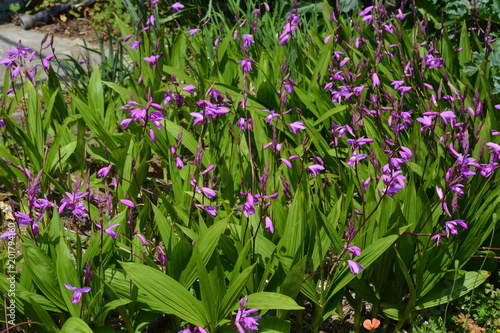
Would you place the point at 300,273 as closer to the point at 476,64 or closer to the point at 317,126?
the point at 317,126

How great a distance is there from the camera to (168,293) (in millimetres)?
1951

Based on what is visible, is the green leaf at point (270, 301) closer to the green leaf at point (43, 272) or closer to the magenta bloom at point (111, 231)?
the magenta bloom at point (111, 231)

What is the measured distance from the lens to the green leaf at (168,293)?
1.92 metres

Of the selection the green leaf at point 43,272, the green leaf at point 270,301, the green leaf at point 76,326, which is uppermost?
the green leaf at point 43,272

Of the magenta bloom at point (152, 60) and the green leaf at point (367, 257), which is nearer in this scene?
the green leaf at point (367, 257)

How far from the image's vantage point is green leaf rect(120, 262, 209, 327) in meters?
1.92

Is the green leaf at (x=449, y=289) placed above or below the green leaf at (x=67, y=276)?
below

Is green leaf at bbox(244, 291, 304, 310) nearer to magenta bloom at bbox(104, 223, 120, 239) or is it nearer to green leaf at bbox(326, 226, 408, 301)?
green leaf at bbox(326, 226, 408, 301)

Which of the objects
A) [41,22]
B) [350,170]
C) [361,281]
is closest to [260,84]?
[350,170]

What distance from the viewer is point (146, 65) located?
350 centimetres

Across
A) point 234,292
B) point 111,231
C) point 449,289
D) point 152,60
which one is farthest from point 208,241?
point 152,60

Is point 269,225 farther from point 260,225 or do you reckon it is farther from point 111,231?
point 111,231

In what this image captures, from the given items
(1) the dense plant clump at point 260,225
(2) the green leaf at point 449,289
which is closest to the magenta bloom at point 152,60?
(1) the dense plant clump at point 260,225

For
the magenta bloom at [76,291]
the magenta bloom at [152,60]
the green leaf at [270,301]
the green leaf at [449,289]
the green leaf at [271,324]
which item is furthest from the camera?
the magenta bloom at [152,60]
